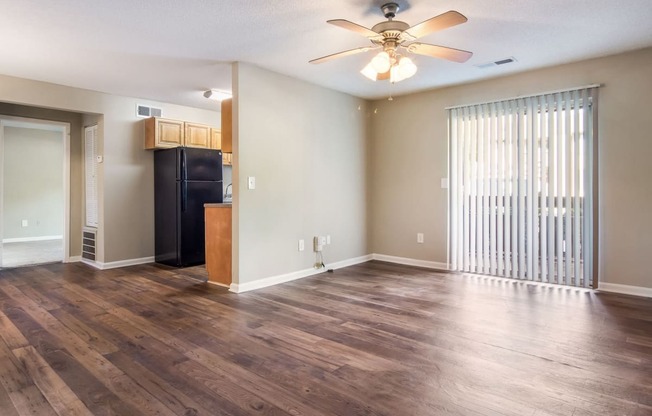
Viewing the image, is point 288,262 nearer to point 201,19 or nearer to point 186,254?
point 186,254

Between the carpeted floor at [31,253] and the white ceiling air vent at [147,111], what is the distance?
2586 millimetres

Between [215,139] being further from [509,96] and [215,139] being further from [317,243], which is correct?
[509,96]

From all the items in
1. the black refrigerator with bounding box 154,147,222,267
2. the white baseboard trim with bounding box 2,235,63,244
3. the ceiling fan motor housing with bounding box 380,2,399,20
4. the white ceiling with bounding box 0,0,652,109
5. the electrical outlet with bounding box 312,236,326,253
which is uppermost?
the white ceiling with bounding box 0,0,652,109

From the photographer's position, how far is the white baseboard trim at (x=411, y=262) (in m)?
5.16

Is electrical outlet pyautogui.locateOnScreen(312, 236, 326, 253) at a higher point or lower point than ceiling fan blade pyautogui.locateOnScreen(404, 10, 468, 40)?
lower

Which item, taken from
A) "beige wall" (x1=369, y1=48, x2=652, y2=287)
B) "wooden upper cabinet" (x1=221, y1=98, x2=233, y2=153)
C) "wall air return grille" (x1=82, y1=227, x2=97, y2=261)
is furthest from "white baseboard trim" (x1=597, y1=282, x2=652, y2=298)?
"wall air return grille" (x1=82, y1=227, x2=97, y2=261)

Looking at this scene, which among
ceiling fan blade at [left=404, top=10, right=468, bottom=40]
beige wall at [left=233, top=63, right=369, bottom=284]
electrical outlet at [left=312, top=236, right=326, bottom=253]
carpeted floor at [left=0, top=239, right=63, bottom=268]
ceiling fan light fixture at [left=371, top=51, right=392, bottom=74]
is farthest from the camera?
carpeted floor at [left=0, top=239, right=63, bottom=268]

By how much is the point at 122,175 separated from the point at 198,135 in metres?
1.22

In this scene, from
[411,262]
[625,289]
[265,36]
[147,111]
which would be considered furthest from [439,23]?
[147,111]

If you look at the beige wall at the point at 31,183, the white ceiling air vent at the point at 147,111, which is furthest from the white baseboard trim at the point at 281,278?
the beige wall at the point at 31,183

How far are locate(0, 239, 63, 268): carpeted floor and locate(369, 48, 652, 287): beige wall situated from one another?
5.13m

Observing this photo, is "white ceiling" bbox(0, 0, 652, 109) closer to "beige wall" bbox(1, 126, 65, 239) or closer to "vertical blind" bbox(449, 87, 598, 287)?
"vertical blind" bbox(449, 87, 598, 287)

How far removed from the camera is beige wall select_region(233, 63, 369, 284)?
404cm

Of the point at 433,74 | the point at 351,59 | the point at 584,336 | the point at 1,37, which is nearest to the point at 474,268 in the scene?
the point at 584,336
